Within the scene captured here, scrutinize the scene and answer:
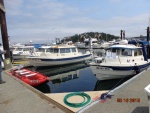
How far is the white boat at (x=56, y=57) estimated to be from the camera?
18844 millimetres

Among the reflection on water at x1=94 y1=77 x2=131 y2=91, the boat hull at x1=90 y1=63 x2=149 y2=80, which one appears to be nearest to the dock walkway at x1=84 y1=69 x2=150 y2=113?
the reflection on water at x1=94 y1=77 x2=131 y2=91

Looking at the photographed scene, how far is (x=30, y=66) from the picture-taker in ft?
64.3

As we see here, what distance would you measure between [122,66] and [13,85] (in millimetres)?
6932

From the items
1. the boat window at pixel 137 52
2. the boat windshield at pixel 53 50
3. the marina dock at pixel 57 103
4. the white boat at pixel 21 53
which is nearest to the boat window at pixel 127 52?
the boat window at pixel 137 52

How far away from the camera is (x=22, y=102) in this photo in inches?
218

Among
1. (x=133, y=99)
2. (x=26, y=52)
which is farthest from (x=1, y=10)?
(x=26, y=52)

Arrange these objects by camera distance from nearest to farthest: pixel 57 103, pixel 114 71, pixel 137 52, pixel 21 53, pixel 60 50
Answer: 1. pixel 57 103
2. pixel 114 71
3. pixel 137 52
4. pixel 60 50
5. pixel 21 53

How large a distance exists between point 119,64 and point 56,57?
961 cm

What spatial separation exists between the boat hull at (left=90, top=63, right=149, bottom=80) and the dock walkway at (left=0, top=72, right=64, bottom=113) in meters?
5.80

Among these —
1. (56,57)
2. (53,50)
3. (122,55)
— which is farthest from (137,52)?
(53,50)

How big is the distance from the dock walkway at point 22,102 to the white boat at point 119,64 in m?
5.89

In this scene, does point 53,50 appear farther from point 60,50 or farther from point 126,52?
point 126,52

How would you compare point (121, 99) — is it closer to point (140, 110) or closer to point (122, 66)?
point (140, 110)
